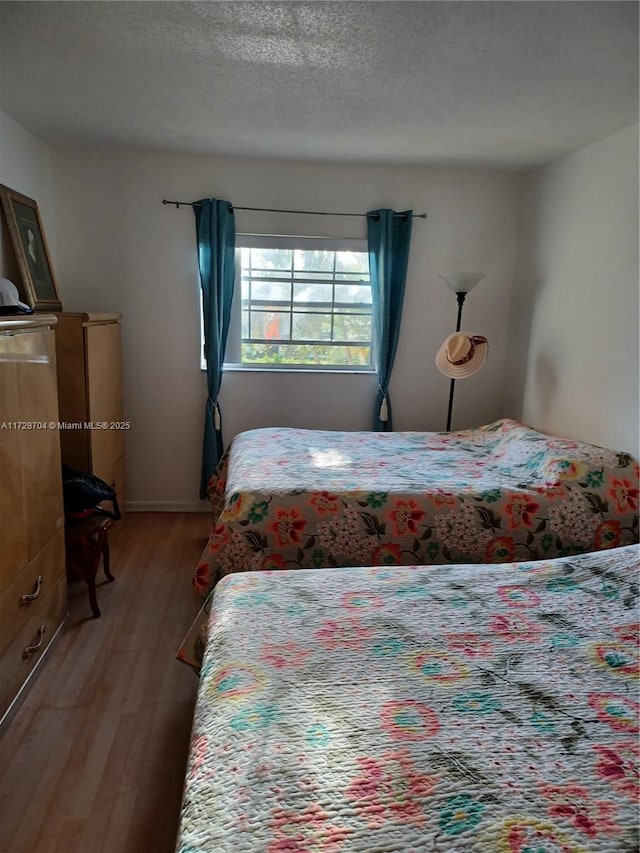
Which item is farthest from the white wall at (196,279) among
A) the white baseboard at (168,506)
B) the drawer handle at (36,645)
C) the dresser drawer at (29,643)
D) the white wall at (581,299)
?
the drawer handle at (36,645)

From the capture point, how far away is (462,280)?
3.62 metres

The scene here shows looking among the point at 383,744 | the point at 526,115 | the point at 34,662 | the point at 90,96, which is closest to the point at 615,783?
the point at 383,744

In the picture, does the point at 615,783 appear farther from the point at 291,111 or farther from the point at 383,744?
Result: the point at 291,111

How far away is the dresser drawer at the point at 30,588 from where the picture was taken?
6.32ft

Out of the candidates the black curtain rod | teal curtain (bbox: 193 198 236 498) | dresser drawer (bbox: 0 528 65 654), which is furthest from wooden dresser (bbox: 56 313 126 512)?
the black curtain rod

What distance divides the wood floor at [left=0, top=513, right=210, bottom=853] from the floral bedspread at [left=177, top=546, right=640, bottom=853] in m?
0.73

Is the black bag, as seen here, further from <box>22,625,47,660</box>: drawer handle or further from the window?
the window

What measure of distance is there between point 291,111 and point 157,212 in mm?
1383

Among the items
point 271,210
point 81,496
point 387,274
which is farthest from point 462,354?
point 81,496

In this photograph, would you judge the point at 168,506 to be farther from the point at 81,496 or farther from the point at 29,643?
the point at 29,643

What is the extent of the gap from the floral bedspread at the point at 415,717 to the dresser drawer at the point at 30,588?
89cm

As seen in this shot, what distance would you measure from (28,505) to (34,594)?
35cm

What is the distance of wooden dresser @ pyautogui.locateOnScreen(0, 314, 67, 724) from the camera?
6.31 feet

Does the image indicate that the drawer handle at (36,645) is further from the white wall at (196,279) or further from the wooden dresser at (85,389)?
the white wall at (196,279)
